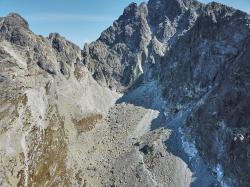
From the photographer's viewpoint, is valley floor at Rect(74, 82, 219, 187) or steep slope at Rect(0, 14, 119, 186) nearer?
valley floor at Rect(74, 82, 219, 187)

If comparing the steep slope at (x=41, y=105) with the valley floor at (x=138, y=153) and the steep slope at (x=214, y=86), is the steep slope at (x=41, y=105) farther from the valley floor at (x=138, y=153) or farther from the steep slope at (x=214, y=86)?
the steep slope at (x=214, y=86)

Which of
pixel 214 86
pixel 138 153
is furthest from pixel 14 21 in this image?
pixel 214 86

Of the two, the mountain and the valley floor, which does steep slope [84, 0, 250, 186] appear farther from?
the valley floor

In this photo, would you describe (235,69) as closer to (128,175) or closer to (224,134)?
(224,134)

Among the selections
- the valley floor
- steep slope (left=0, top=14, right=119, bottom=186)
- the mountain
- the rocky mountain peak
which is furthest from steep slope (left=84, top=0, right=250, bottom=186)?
the rocky mountain peak

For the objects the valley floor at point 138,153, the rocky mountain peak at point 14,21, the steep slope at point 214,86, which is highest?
the rocky mountain peak at point 14,21

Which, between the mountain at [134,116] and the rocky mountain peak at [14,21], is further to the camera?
the rocky mountain peak at [14,21]

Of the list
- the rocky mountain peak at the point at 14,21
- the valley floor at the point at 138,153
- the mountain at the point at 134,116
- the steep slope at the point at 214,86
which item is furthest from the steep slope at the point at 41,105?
the steep slope at the point at 214,86

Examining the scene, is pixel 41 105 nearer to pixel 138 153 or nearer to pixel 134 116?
pixel 134 116

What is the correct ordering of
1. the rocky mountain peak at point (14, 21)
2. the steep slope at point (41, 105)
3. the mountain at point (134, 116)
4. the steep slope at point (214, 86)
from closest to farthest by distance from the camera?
the steep slope at point (214, 86) < the mountain at point (134, 116) < the steep slope at point (41, 105) < the rocky mountain peak at point (14, 21)
